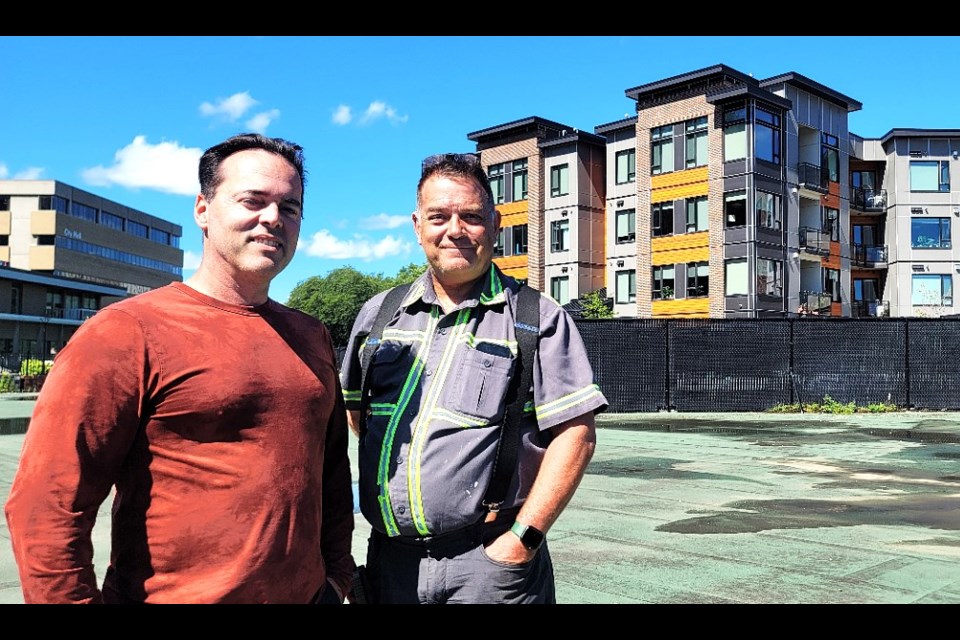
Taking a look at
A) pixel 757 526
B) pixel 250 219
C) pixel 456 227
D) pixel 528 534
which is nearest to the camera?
pixel 250 219

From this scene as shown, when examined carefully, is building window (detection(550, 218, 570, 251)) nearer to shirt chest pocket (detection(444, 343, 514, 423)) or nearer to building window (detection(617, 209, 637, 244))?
building window (detection(617, 209, 637, 244))

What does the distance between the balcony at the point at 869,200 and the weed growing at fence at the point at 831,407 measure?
29610mm

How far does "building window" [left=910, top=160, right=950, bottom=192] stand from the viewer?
1781 inches

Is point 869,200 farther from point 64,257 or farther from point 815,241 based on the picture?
point 64,257

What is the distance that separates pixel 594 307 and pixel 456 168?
127 feet

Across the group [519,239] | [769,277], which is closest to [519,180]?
[519,239]

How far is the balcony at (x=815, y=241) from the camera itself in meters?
40.5

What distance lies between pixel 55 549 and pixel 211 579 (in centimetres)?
39

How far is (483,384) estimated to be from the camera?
2688mm

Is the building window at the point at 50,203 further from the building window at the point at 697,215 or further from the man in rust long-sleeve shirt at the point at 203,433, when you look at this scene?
the man in rust long-sleeve shirt at the point at 203,433

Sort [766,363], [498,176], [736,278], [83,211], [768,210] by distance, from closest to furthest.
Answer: [766,363] → [736,278] → [768,210] → [498,176] → [83,211]
